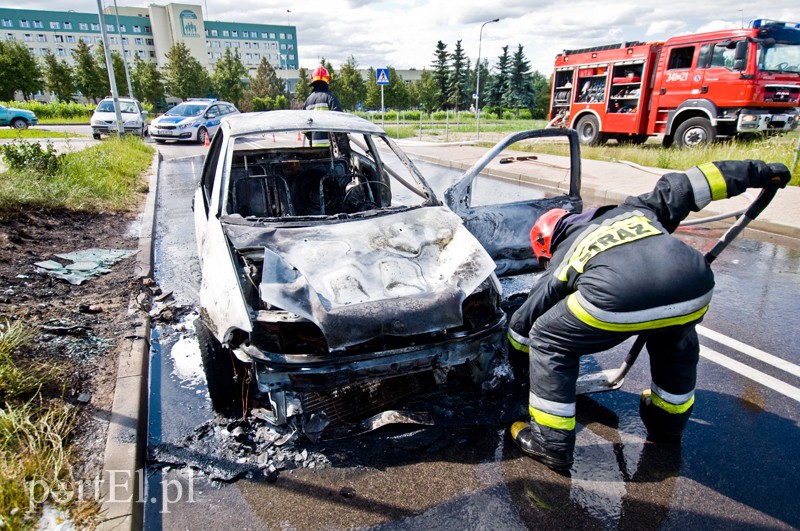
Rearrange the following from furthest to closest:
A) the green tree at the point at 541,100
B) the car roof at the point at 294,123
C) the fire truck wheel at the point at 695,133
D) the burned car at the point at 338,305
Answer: the green tree at the point at 541,100 < the fire truck wheel at the point at 695,133 < the car roof at the point at 294,123 < the burned car at the point at 338,305

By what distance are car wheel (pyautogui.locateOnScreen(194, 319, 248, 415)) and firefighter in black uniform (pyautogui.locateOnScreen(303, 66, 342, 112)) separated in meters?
5.20

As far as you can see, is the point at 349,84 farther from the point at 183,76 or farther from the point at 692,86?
the point at 692,86

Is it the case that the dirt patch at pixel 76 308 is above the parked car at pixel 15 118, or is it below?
below

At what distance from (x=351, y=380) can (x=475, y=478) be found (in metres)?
0.82

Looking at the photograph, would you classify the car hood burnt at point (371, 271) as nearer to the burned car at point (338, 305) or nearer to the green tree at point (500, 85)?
the burned car at point (338, 305)

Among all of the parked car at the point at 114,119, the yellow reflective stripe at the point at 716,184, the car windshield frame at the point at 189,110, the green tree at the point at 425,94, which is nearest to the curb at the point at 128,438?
the yellow reflective stripe at the point at 716,184

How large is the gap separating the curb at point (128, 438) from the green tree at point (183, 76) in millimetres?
48925

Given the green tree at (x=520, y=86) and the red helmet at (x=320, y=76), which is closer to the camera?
the red helmet at (x=320, y=76)

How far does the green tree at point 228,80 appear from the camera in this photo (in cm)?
5003

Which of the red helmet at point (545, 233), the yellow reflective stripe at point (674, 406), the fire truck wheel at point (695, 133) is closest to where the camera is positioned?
the yellow reflective stripe at point (674, 406)

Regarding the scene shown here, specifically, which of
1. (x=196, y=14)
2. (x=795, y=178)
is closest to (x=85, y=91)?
(x=196, y=14)

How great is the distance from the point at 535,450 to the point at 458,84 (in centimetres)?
5123

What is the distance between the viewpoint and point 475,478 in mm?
2547

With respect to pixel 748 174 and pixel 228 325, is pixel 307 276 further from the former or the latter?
pixel 748 174
